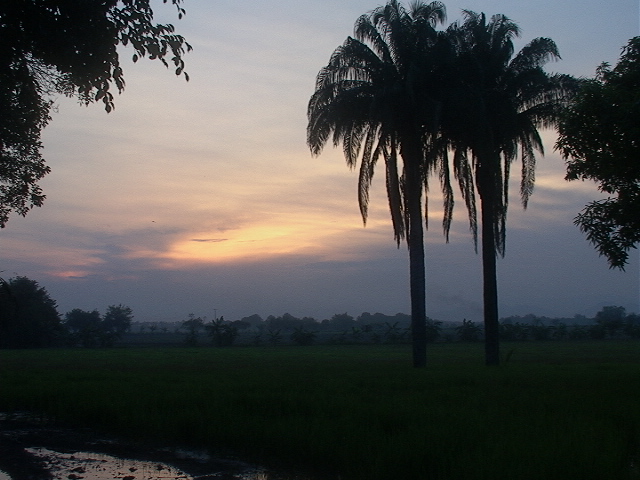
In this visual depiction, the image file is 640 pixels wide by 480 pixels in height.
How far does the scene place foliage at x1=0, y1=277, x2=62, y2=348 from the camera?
73562 mm

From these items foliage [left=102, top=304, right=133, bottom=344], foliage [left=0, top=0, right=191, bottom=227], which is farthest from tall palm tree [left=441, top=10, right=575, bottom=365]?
foliage [left=102, top=304, right=133, bottom=344]

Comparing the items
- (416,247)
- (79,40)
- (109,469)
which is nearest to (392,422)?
(109,469)

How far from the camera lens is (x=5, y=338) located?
73.7m

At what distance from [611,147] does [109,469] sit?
12.0 m

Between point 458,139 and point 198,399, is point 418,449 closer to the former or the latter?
point 198,399

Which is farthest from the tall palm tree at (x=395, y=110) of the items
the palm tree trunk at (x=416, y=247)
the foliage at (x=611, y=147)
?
the foliage at (x=611, y=147)

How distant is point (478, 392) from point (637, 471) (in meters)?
6.59

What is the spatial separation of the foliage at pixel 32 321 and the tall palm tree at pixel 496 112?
204 ft

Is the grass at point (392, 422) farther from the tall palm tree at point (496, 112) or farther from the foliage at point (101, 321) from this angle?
the foliage at point (101, 321)

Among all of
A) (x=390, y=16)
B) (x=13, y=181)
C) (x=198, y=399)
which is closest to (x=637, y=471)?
(x=198, y=399)

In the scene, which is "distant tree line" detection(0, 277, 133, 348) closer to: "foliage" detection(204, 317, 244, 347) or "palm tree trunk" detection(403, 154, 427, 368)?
"foliage" detection(204, 317, 244, 347)

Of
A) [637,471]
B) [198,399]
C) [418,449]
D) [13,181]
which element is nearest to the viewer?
[637,471]

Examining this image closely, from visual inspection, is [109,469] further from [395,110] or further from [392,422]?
[395,110]

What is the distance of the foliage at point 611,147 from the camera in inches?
510
